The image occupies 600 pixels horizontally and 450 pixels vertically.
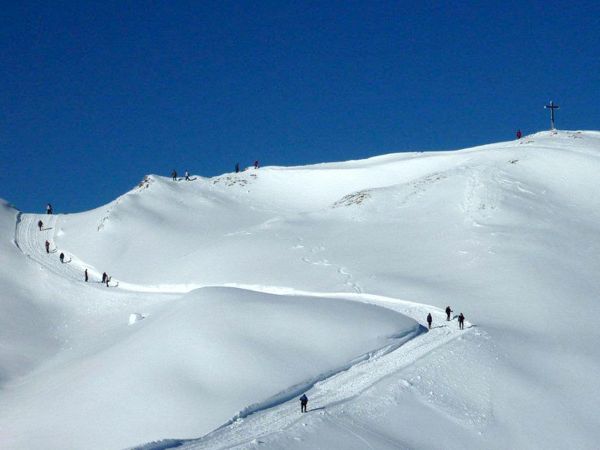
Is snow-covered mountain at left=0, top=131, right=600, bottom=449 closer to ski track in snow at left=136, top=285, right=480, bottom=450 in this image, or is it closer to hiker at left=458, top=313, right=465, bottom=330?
ski track in snow at left=136, top=285, right=480, bottom=450

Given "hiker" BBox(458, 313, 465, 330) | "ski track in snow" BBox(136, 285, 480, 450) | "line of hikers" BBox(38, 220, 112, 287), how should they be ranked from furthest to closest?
1. "line of hikers" BBox(38, 220, 112, 287)
2. "hiker" BBox(458, 313, 465, 330)
3. "ski track in snow" BBox(136, 285, 480, 450)

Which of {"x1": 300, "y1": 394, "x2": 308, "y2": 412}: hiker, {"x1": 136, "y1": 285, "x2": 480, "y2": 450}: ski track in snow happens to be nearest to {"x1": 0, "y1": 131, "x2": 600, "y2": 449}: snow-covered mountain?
{"x1": 136, "y1": 285, "x2": 480, "y2": 450}: ski track in snow

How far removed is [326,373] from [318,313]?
4903 millimetres

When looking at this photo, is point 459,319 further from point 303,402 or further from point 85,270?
point 85,270

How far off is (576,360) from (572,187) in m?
24.4

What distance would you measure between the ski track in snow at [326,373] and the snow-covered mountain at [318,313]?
0.10 m

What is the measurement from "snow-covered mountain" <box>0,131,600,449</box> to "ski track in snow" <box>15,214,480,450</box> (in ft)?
0.33

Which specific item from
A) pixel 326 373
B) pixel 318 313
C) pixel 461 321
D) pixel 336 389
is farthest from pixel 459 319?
pixel 336 389

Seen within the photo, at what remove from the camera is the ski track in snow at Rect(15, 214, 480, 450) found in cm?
2122

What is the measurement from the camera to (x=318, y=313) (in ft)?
101

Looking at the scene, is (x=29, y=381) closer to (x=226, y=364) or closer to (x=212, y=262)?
(x=226, y=364)

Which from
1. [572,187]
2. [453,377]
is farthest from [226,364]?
[572,187]

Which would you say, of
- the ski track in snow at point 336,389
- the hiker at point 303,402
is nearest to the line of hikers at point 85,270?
the ski track in snow at point 336,389

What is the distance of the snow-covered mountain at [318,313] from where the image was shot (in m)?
23.6
